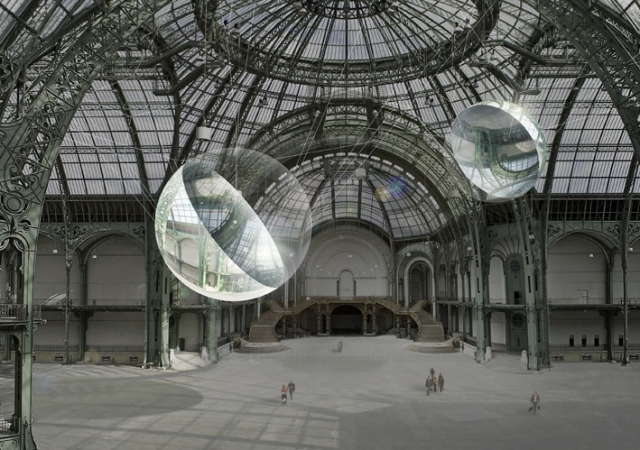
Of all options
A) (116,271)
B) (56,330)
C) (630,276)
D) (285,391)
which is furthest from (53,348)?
(630,276)

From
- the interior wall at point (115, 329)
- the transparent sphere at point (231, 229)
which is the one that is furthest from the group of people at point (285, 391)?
the interior wall at point (115, 329)

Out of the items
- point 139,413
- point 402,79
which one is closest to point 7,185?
point 139,413

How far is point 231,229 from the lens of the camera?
39.1 ft

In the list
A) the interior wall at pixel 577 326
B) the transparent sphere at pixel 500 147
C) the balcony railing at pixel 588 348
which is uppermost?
the transparent sphere at pixel 500 147

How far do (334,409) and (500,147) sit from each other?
20.3 m

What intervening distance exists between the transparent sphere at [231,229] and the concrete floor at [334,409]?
42.7ft

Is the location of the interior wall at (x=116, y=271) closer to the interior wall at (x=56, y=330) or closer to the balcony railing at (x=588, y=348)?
the interior wall at (x=56, y=330)

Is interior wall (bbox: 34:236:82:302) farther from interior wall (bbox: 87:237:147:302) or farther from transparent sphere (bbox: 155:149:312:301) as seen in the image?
transparent sphere (bbox: 155:149:312:301)

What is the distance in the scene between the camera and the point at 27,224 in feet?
60.5

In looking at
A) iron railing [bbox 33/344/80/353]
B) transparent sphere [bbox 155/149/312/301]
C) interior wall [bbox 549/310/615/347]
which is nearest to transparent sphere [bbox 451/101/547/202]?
transparent sphere [bbox 155/149/312/301]

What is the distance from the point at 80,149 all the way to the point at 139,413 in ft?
78.2

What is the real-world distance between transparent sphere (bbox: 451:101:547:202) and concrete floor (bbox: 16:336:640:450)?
13601 mm

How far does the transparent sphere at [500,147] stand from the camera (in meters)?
12.9

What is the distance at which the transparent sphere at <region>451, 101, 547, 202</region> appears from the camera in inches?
509
